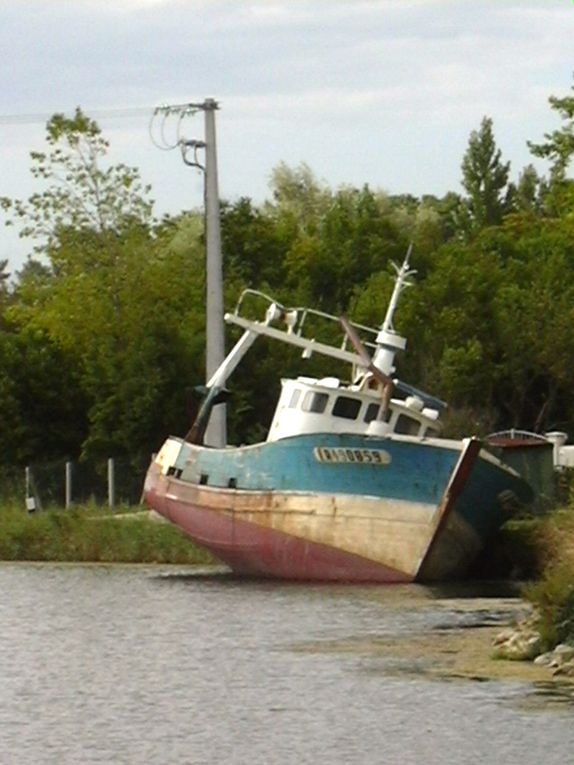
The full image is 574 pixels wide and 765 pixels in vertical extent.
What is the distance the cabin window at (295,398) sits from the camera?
44875 mm

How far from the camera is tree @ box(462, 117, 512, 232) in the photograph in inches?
4835

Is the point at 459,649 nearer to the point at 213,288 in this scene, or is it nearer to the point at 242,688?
the point at 242,688

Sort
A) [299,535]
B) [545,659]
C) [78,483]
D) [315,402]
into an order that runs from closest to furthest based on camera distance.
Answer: [545,659] < [299,535] < [315,402] < [78,483]

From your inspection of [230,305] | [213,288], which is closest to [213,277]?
[213,288]

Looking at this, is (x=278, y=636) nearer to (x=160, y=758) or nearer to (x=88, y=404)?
(x=160, y=758)

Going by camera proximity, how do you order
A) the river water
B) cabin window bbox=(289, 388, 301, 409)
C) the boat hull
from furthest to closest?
cabin window bbox=(289, 388, 301, 409) < the boat hull < the river water

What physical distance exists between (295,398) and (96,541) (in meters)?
5.28

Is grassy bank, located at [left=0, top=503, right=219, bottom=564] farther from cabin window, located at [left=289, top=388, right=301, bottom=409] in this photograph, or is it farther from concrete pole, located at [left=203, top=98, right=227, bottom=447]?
cabin window, located at [left=289, top=388, right=301, bottom=409]

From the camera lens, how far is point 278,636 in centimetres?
3428

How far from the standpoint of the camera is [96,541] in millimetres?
47844

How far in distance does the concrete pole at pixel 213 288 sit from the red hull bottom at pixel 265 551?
525cm

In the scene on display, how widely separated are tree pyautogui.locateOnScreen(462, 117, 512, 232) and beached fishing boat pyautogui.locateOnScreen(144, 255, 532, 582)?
7634 centimetres

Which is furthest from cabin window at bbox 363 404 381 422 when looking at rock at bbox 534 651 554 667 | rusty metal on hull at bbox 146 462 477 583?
rock at bbox 534 651 554 667

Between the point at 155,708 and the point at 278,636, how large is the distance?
23.6 ft
